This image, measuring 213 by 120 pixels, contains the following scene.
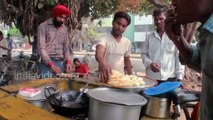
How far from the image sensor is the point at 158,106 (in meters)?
1.70

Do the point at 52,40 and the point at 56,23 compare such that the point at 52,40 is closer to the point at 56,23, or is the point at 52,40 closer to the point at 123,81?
the point at 56,23

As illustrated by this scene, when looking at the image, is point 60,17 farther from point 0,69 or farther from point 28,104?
point 0,69

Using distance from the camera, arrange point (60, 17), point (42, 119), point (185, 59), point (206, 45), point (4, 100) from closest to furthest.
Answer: point (206, 45)
point (185, 59)
point (42, 119)
point (4, 100)
point (60, 17)

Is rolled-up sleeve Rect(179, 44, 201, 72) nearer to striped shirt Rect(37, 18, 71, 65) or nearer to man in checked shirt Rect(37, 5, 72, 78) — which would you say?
man in checked shirt Rect(37, 5, 72, 78)

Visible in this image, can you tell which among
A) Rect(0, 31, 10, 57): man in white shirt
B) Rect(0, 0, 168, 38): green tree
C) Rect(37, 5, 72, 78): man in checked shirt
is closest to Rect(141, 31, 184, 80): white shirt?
Rect(37, 5, 72, 78): man in checked shirt

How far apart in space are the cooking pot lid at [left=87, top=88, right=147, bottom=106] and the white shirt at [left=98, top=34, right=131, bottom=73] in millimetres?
1234

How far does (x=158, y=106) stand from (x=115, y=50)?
1.50 m

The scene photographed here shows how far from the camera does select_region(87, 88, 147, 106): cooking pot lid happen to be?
5.03 ft

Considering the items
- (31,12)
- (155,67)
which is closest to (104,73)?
(155,67)

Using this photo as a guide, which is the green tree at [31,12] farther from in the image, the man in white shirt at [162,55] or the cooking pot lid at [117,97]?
the cooking pot lid at [117,97]

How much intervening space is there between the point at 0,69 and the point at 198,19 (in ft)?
21.2

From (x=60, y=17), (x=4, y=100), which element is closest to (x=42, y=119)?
(x=4, y=100)

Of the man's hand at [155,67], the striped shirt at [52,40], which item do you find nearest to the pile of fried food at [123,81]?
the man's hand at [155,67]

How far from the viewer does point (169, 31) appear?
1378 mm
